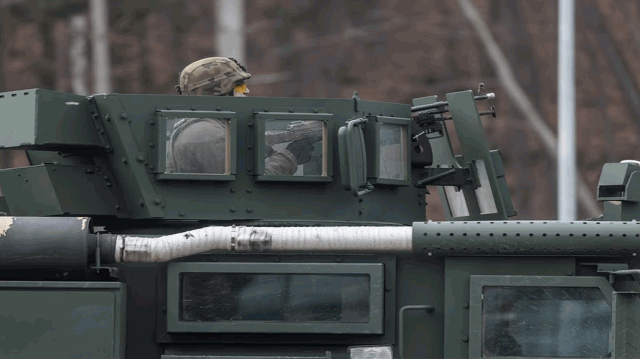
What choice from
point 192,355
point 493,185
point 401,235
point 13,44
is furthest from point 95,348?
point 13,44

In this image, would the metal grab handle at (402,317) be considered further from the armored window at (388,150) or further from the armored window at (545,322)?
the armored window at (388,150)

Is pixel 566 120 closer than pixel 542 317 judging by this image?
No

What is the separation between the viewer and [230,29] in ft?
78.7

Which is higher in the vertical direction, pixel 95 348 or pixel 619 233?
pixel 619 233

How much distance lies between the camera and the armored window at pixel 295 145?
29.3ft

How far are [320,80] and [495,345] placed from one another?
2056 centimetres

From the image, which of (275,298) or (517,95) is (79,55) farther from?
(275,298)

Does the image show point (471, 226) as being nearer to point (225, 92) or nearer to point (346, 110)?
point (346, 110)

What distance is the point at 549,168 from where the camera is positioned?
1107 inches

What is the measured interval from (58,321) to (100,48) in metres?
19.4

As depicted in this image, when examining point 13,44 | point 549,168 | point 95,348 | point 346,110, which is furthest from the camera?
point 13,44

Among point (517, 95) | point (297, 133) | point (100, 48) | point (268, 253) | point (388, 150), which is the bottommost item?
point (268, 253)

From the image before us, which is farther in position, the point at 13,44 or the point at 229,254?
the point at 13,44

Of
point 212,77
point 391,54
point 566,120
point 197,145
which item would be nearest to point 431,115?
point 212,77
